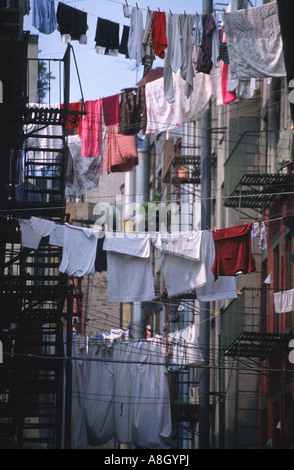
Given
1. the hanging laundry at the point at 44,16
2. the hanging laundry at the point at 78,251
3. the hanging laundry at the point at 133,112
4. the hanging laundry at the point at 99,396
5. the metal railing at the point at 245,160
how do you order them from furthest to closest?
the hanging laundry at the point at 99,396, the metal railing at the point at 245,160, the hanging laundry at the point at 133,112, the hanging laundry at the point at 78,251, the hanging laundry at the point at 44,16

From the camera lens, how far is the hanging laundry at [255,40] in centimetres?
2052

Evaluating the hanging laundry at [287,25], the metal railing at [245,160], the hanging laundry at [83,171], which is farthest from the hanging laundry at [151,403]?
the hanging laundry at [287,25]

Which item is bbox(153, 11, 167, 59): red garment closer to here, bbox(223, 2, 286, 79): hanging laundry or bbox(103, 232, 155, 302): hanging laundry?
bbox(223, 2, 286, 79): hanging laundry

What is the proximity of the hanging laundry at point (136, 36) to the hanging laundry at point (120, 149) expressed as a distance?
509 centimetres

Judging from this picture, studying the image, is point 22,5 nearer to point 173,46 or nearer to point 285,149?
point 173,46

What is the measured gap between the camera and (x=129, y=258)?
21.5 metres

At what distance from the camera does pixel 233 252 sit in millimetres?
20266

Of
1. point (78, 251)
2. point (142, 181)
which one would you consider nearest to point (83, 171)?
point (78, 251)

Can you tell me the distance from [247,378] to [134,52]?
12.4 m

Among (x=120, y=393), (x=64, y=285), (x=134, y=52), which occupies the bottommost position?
(x=120, y=393)

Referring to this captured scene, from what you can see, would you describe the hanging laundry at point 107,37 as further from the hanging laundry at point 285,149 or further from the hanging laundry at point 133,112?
the hanging laundry at point 285,149

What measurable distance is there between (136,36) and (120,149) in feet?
19.3
